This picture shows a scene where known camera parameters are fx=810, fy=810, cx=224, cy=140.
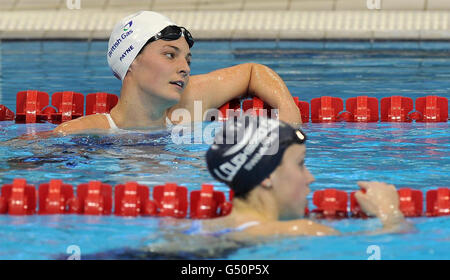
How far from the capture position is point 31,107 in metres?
5.91

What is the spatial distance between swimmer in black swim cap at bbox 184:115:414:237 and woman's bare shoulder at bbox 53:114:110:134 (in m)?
2.02

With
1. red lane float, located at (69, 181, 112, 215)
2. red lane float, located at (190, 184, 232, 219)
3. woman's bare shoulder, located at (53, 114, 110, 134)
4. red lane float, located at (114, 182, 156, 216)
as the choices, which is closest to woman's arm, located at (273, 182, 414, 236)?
red lane float, located at (190, 184, 232, 219)

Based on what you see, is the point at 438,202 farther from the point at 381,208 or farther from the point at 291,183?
the point at 291,183

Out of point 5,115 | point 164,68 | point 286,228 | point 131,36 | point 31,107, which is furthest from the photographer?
point 5,115

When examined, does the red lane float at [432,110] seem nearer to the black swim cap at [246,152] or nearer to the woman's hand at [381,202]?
the woman's hand at [381,202]

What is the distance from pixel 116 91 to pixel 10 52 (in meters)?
2.53

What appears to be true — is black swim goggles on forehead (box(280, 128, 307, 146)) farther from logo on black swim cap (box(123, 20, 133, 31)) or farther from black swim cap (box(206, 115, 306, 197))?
logo on black swim cap (box(123, 20, 133, 31))

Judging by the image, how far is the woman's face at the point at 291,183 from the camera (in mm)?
3029

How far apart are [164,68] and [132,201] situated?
4.86 ft

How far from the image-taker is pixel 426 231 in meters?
3.23

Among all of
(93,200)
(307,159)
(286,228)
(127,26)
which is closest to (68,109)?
(127,26)

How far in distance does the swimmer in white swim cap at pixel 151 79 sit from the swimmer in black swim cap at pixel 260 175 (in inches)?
71.2
